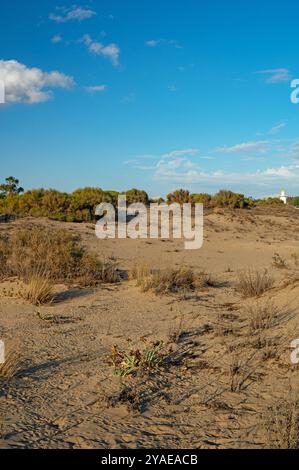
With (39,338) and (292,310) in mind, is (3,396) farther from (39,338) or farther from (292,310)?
(292,310)

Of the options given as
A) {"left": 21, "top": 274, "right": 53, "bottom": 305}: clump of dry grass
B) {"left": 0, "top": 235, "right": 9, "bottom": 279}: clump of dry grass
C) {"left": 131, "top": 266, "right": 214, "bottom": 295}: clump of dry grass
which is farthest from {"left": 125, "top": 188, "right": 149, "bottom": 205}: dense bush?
{"left": 21, "top": 274, "right": 53, "bottom": 305}: clump of dry grass

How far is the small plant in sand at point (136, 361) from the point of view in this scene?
4.94 metres

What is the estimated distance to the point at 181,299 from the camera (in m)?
8.58

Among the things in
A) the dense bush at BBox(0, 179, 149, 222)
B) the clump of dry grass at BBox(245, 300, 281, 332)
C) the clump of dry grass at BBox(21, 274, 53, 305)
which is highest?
the dense bush at BBox(0, 179, 149, 222)

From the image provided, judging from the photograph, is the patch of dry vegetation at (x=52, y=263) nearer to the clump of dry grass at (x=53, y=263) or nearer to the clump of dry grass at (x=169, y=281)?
the clump of dry grass at (x=53, y=263)

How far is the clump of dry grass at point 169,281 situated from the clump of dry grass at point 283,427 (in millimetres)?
4867

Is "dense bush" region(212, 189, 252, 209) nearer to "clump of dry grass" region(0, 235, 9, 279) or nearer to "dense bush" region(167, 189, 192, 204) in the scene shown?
"dense bush" region(167, 189, 192, 204)

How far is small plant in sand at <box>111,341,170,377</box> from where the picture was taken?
4.94 metres

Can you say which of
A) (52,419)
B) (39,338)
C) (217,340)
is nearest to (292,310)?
(217,340)

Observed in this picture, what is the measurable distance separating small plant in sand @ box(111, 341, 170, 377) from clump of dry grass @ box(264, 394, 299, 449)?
140 cm

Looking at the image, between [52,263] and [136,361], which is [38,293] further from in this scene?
[136,361]

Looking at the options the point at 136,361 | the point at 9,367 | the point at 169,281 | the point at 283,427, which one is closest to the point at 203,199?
the point at 169,281

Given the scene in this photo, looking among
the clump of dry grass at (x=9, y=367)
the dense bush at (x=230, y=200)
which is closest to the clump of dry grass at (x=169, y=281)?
the clump of dry grass at (x=9, y=367)

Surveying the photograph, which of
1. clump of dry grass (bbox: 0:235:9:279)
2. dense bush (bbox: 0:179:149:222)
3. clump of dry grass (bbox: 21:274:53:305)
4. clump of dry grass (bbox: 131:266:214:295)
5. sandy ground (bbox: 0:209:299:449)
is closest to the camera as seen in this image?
sandy ground (bbox: 0:209:299:449)
